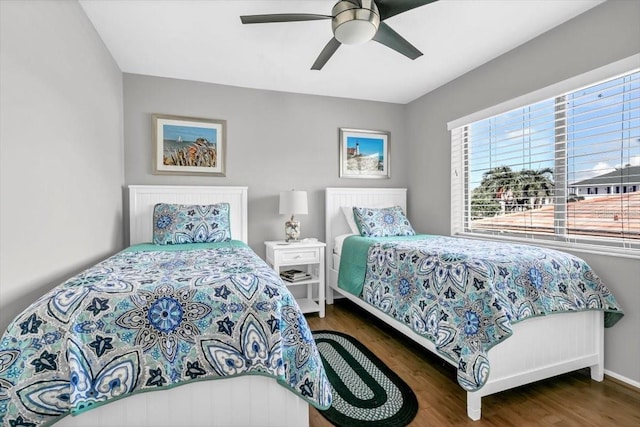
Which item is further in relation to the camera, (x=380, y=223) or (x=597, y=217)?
(x=380, y=223)

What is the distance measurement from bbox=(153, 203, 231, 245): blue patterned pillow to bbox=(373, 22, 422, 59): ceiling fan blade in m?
1.92

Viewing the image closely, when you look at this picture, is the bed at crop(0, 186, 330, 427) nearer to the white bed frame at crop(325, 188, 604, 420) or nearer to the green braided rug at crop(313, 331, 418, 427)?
the green braided rug at crop(313, 331, 418, 427)

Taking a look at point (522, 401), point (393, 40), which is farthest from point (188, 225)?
point (522, 401)

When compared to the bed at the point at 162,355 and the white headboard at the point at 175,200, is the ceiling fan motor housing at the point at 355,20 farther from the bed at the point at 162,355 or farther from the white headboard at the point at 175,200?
the white headboard at the point at 175,200

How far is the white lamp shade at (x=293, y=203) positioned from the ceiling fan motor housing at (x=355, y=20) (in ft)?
5.23

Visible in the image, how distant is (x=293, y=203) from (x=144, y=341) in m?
2.09

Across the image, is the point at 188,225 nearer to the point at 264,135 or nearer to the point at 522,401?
the point at 264,135

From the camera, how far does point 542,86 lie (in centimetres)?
237

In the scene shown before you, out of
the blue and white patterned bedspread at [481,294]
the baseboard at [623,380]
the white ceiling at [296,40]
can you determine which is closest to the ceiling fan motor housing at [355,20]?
the white ceiling at [296,40]

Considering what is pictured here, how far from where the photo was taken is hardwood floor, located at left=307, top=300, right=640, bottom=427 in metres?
1.55

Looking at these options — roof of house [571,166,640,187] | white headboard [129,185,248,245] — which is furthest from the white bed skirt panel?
roof of house [571,166,640,187]

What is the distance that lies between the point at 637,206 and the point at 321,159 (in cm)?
266

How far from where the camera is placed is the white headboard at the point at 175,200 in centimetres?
293

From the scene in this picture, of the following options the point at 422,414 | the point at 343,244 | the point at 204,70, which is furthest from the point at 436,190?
the point at 204,70
